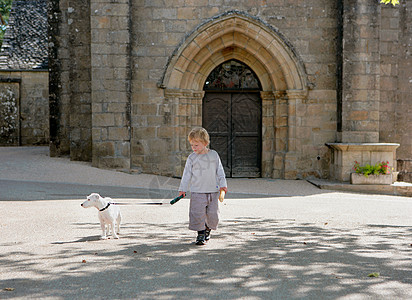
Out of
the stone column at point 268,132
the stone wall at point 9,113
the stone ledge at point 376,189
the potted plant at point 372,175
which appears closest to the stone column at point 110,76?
the stone column at point 268,132

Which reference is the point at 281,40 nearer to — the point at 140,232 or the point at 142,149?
the point at 142,149

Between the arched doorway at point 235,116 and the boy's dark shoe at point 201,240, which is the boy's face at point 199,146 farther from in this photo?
the arched doorway at point 235,116

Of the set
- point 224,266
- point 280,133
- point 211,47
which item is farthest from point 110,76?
point 224,266

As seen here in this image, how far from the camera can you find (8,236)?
481 centimetres

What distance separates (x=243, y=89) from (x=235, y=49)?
0.99 meters

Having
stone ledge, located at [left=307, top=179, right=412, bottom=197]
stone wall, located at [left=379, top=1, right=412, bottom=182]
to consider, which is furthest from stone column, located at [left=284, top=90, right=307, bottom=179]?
stone wall, located at [left=379, top=1, right=412, bottom=182]

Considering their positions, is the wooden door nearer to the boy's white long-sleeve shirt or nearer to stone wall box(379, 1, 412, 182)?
stone wall box(379, 1, 412, 182)

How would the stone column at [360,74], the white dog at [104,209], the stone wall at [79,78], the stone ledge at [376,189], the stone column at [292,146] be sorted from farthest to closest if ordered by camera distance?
1. the stone wall at [79,78]
2. the stone column at [292,146]
3. the stone column at [360,74]
4. the stone ledge at [376,189]
5. the white dog at [104,209]

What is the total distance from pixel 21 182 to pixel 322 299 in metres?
7.34

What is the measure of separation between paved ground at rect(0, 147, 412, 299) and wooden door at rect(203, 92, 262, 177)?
3.87 metres

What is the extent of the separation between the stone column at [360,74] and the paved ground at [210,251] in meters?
2.87

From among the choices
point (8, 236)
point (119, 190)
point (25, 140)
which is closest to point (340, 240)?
point (8, 236)

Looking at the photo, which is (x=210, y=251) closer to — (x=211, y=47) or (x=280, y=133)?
(x=280, y=133)

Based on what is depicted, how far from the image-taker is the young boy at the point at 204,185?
4707 millimetres
